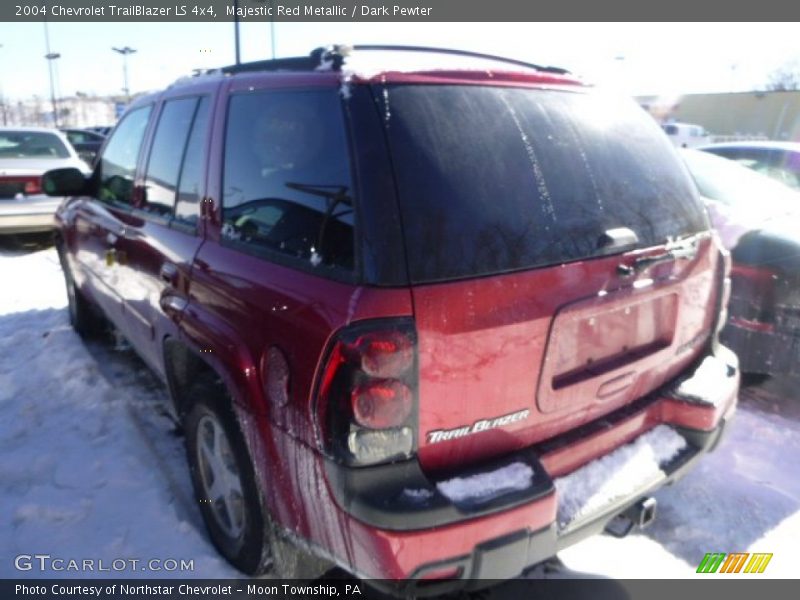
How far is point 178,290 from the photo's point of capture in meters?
2.69

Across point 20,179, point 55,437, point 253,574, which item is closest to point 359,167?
point 253,574

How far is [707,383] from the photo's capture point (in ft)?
8.36

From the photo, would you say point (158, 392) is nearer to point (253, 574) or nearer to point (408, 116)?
point (253, 574)

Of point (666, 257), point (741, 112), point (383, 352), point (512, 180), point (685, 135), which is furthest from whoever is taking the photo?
point (741, 112)

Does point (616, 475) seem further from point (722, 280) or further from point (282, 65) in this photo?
point (282, 65)

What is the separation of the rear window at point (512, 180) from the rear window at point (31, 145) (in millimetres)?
9214

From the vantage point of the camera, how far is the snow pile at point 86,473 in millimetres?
2686

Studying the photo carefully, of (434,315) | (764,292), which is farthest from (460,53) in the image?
(764,292)

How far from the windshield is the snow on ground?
1260mm

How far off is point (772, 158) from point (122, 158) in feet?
18.7

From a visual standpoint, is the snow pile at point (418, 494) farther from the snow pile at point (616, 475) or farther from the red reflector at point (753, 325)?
the red reflector at point (753, 325)

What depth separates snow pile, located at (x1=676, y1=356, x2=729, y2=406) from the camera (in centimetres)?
246

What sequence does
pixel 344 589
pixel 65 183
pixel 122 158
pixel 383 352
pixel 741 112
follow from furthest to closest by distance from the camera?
pixel 741 112
pixel 65 183
pixel 122 158
pixel 344 589
pixel 383 352

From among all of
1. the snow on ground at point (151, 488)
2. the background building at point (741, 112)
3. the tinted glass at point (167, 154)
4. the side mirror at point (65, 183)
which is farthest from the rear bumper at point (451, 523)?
the background building at point (741, 112)
